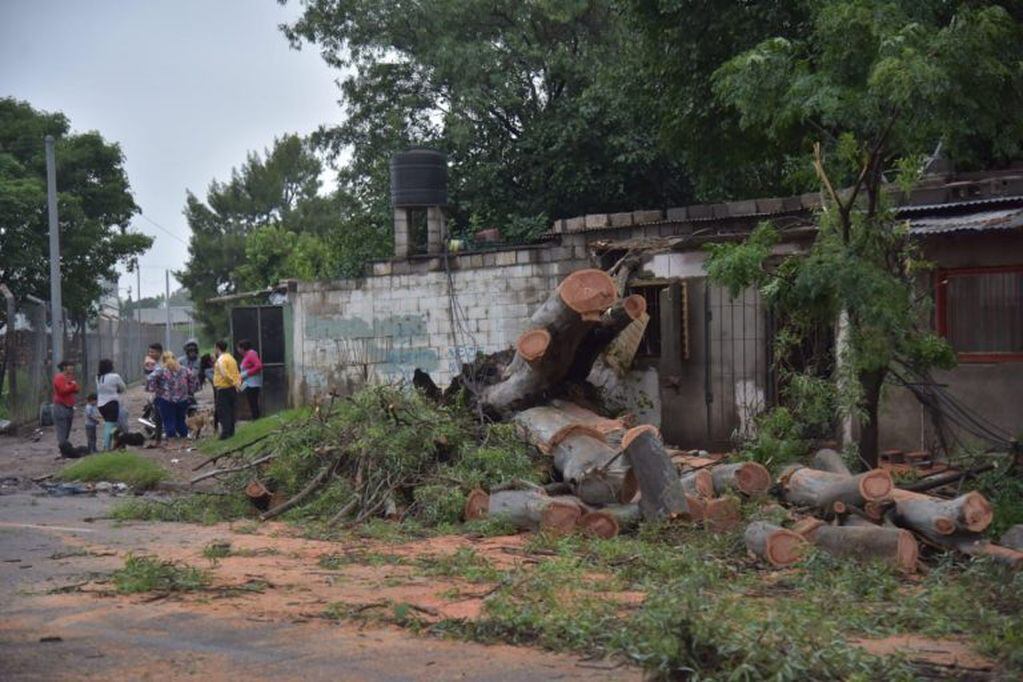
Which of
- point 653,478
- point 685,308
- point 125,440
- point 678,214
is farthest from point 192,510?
point 678,214

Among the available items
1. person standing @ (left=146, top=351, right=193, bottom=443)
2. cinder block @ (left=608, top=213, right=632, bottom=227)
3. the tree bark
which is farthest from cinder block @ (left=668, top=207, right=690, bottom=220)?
person standing @ (left=146, top=351, right=193, bottom=443)

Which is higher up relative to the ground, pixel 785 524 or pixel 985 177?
pixel 985 177

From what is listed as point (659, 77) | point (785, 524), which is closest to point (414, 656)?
point (785, 524)

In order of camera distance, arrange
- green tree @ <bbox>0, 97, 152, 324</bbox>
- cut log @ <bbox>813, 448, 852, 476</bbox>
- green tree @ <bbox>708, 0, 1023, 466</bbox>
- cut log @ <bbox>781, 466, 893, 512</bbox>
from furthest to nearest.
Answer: green tree @ <bbox>0, 97, 152, 324</bbox> → cut log @ <bbox>813, 448, 852, 476</bbox> → green tree @ <bbox>708, 0, 1023, 466</bbox> → cut log @ <bbox>781, 466, 893, 512</bbox>

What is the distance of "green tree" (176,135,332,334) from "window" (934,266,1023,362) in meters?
44.8

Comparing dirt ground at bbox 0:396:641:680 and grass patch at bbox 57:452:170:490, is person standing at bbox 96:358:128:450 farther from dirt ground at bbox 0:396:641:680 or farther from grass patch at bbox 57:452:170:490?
dirt ground at bbox 0:396:641:680

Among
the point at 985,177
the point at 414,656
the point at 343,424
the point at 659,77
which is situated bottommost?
the point at 414,656

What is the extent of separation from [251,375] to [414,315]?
290 centimetres

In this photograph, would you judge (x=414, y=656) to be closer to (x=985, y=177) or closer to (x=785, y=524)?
(x=785, y=524)

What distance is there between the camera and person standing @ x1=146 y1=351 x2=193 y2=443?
1864 centimetres

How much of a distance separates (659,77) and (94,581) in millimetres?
12575

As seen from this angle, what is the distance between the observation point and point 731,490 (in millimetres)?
10164

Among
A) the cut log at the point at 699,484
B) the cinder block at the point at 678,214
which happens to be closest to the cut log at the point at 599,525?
the cut log at the point at 699,484

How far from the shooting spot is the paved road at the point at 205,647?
19.9 ft
